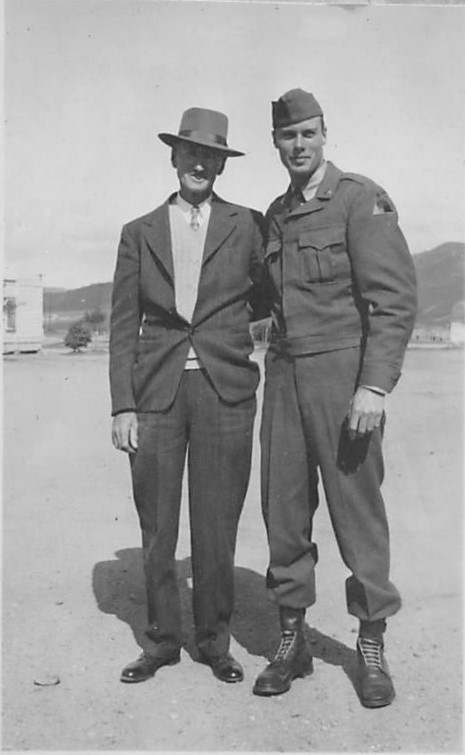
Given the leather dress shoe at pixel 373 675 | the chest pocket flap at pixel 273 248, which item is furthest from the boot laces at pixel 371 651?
the chest pocket flap at pixel 273 248

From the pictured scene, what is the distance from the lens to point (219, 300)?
124 inches

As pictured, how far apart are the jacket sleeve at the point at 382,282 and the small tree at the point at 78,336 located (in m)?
11.3

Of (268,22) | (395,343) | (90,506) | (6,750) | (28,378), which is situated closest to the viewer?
(6,750)

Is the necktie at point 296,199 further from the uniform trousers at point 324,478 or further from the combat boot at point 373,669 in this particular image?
the combat boot at point 373,669

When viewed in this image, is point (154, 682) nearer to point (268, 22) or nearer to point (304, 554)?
point (304, 554)

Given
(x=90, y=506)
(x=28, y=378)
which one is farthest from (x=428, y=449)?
(x=28, y=378)

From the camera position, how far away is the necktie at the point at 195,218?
10.6ft

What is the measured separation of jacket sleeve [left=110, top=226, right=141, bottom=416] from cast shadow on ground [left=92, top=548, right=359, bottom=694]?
3.13 feet

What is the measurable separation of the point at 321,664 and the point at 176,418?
108 cm

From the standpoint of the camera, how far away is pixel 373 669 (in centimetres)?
307

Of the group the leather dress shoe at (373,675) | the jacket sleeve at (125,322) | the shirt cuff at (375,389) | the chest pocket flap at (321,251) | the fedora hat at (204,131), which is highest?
the fedora hat at (204,131)

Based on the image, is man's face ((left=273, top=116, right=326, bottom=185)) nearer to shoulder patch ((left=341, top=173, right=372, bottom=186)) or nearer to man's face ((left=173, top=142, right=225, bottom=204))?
shoulder patch ((left=341, top=173, right=372, bottom=186))

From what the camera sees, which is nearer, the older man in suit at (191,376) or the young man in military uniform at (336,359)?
the young man in military uniform at (336,359)

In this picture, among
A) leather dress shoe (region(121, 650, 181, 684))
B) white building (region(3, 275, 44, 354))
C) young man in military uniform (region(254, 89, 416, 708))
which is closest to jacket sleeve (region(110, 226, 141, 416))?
young man in military uniform (region(254, 89, 416, 708))
